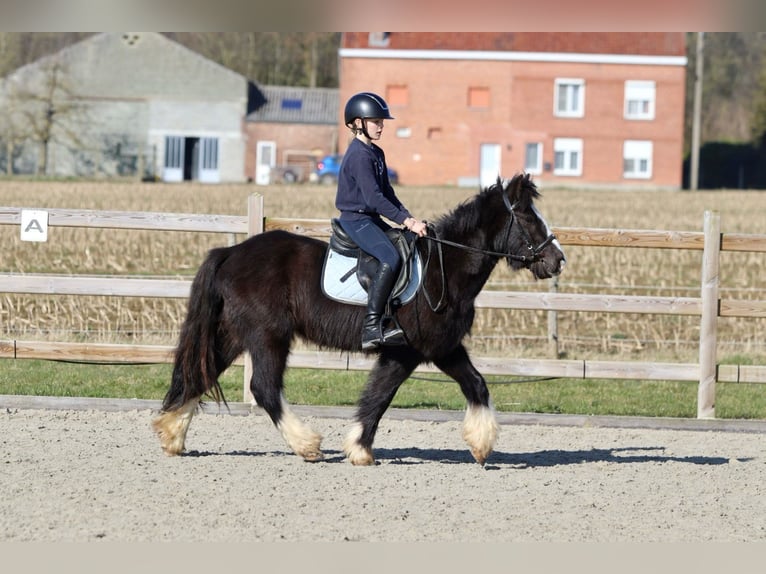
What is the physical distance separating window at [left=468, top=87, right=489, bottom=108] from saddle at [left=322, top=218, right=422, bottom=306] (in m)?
54.7

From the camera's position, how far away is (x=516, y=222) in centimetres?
784

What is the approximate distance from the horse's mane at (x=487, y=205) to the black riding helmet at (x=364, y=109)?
2.70ft

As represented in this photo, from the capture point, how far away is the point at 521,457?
8.66 metres

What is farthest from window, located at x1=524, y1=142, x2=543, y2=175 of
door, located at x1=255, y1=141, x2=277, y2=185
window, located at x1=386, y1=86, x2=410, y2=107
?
door, located at x1=255, y1=141, x2=277, y2=185

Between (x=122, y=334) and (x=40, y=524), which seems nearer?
(x=40, y=524)

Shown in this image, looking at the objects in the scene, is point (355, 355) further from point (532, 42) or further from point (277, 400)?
point (532, 42)

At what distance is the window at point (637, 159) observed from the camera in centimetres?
6244

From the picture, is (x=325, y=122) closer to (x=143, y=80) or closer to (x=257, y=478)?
(x=143, y=80)

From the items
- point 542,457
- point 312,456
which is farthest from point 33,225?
point 542,457

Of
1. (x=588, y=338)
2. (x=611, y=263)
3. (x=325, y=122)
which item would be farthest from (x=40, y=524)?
(x=325, y=122)

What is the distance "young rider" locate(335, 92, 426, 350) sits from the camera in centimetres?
761

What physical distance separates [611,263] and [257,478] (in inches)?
539

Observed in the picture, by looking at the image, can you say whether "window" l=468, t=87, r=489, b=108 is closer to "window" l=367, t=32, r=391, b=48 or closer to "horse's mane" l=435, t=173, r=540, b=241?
"window" l=367, t=32, r=391, b=48

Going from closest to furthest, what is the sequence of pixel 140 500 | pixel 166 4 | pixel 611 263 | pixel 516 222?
pixel 140 500 → pixel 516 222 → pixel 166 4 → pixel 611 263
